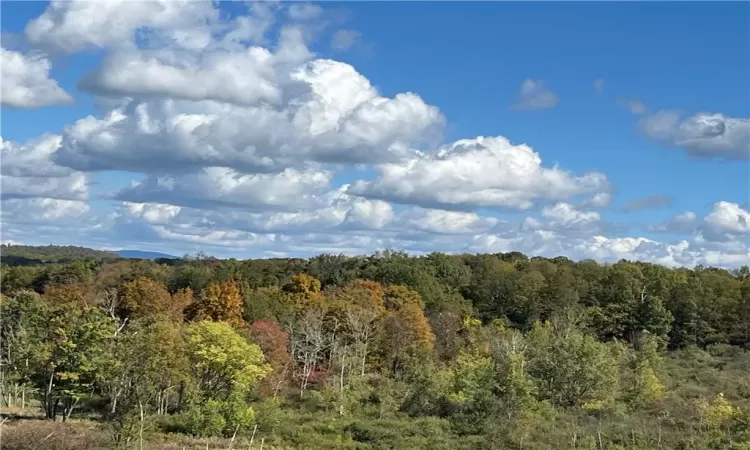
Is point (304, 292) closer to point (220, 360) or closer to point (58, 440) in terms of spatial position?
point (220, 360)

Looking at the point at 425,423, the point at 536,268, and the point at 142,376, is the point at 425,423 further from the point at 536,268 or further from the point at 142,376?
the point at 536,268

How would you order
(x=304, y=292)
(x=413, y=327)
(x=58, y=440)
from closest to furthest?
(x=58, y=440)
(x=413, y=327)
(x=304, y=292)

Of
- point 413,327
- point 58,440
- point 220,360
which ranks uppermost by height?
point 413,327

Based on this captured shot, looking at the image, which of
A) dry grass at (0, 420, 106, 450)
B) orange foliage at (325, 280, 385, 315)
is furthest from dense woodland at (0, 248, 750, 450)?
orange foliage at (325, 280, 385, 315)

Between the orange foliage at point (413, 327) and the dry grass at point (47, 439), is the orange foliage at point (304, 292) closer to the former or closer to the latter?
the orange foliage at point (413, 327)

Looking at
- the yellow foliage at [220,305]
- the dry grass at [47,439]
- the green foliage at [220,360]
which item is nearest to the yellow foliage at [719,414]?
the green foliage at [220,360]

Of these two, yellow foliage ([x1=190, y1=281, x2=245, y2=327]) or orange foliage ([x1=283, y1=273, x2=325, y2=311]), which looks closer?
yellow foliage ([x1=190, y1=281, x2=245, y2=327])

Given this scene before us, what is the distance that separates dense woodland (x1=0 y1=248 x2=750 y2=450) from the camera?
142ft

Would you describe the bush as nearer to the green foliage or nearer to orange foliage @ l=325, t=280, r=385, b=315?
the green foliage

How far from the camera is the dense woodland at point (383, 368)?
43.4 m

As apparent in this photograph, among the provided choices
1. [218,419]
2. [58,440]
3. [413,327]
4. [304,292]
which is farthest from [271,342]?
[58,440]

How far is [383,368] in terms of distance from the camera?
66.9 metres

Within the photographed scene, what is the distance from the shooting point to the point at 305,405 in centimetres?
5750

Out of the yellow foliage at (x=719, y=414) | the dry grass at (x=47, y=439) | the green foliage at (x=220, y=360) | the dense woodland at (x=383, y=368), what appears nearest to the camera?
the dry grass at (x=47, y=439)
